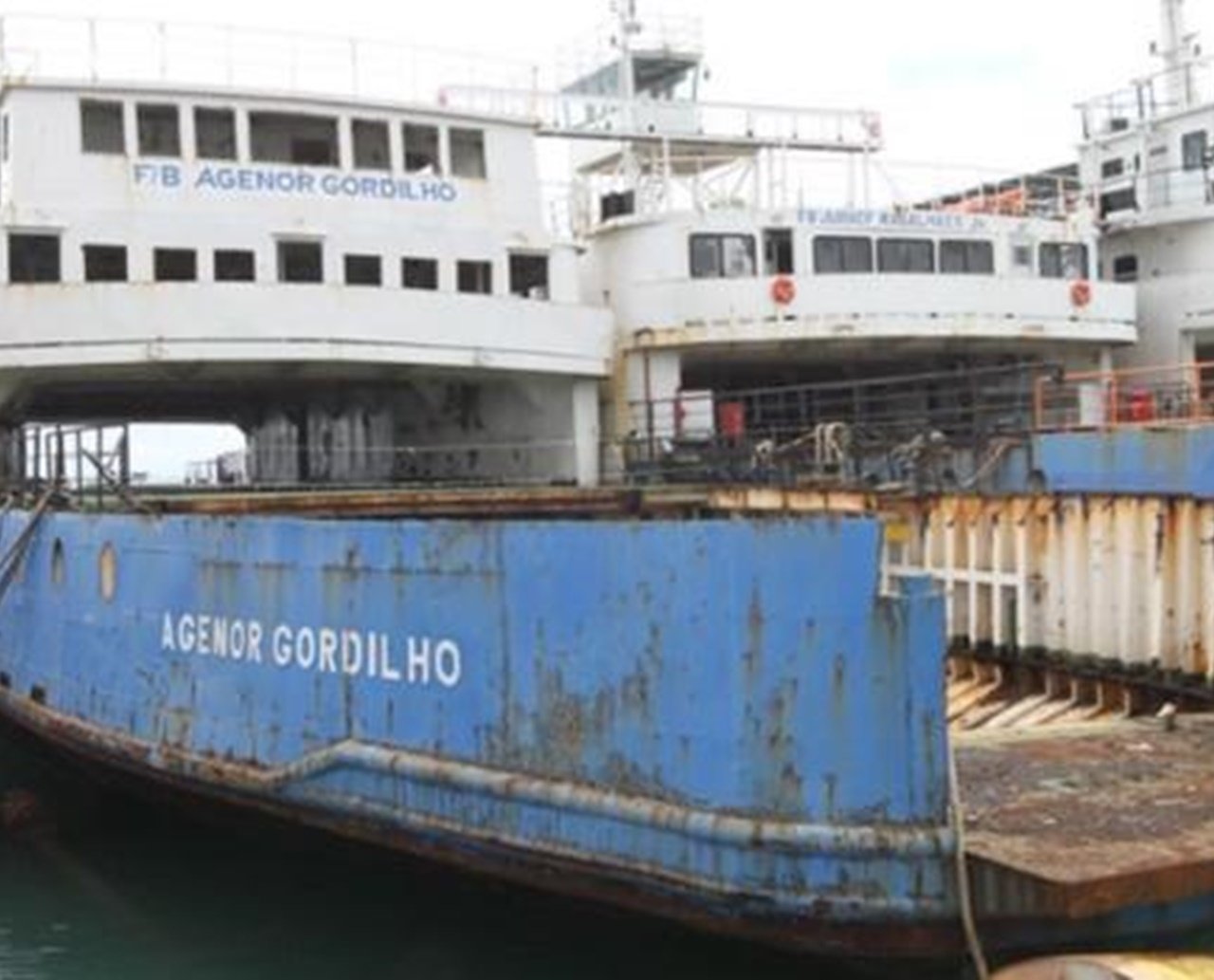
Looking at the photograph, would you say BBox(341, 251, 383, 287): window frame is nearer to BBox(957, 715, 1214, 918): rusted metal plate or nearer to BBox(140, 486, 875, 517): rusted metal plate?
BBox(140, 486, 875, 517): rusted metal plate

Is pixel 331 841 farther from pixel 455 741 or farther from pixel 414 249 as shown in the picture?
pixel 414 249

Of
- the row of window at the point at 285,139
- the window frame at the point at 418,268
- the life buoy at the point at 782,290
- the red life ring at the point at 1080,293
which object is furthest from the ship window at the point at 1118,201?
the window frame at the point at 418,268

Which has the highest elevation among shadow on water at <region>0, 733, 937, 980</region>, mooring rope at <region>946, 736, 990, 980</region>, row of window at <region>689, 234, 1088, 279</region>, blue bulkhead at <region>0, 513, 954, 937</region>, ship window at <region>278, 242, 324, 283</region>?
row of window at <region>689, 234, 1088, 279</region>

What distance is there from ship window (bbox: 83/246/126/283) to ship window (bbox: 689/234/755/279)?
27.8ft

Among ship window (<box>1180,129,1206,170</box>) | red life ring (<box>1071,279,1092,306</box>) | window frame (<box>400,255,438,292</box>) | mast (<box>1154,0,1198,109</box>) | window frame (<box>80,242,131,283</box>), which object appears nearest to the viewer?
window frame (<box>80,242,131,283</box>)

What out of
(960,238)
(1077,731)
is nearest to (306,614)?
(1077,731)

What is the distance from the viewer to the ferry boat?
691 cm

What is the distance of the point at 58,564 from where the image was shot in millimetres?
12859

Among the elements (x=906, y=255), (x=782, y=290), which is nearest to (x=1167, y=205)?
(x=906, y=255)

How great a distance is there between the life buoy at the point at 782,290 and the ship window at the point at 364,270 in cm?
636

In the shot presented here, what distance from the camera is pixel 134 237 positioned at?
726 inches

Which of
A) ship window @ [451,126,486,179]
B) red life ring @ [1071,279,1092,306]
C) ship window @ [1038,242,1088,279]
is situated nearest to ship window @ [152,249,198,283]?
ship window @ [451,126,486,179]

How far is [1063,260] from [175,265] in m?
15.2

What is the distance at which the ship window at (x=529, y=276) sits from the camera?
69.2ft
